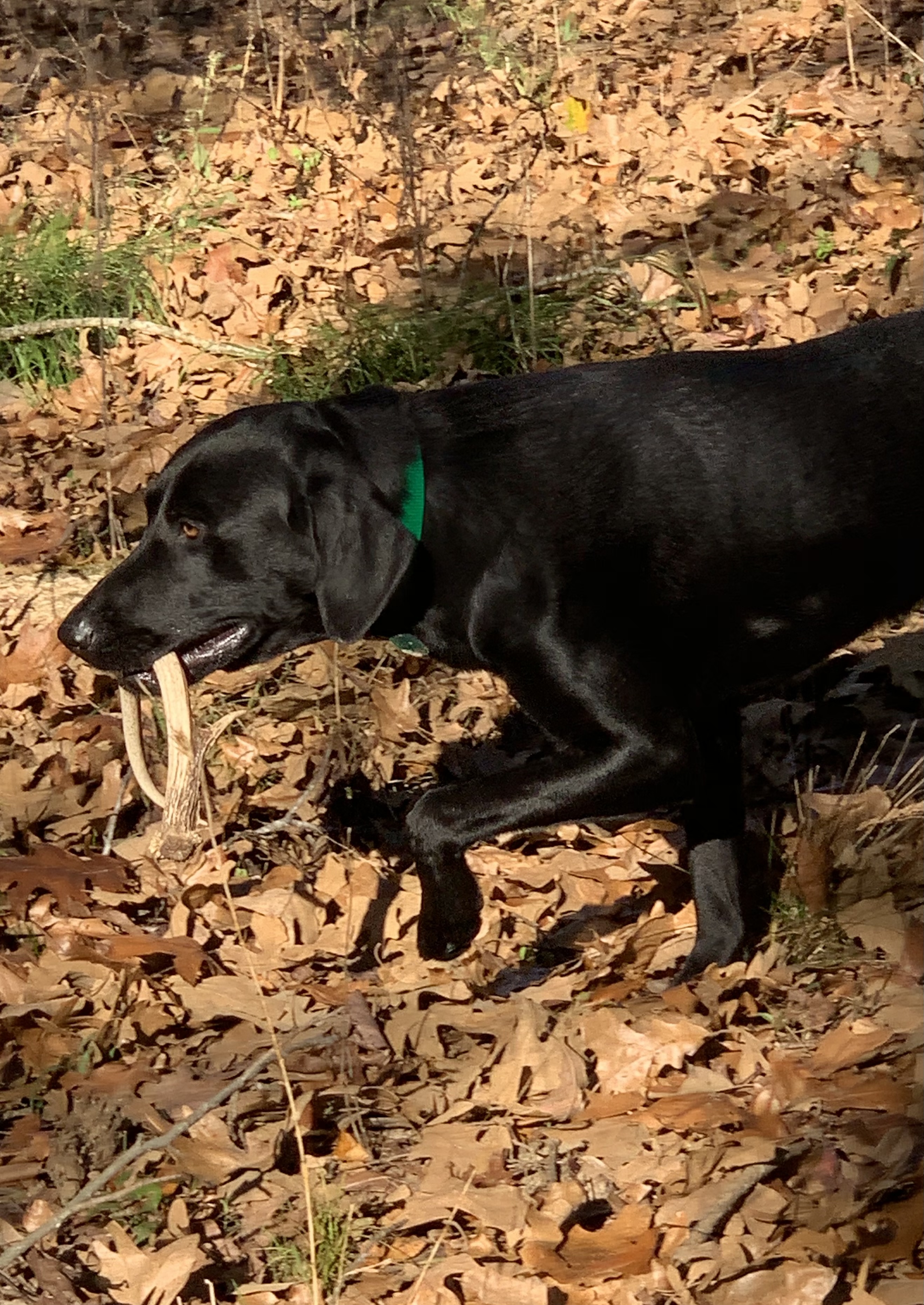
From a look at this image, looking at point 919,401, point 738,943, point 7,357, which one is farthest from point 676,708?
point 7,357

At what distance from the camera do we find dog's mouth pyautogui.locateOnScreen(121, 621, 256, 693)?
14.1ft

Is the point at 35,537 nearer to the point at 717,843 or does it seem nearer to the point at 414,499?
the point at 414,499

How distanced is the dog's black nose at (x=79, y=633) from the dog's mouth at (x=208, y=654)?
0.49 ft

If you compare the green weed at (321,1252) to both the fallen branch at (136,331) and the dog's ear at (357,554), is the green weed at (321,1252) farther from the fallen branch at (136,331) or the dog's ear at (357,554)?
the fallen branch at (136,331)

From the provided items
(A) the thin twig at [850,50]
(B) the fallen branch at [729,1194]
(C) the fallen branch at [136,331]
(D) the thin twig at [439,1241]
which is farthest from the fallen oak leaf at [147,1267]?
(A) the thin twig at [850,50]

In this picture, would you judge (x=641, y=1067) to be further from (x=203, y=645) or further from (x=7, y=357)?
(x=7, y=357)

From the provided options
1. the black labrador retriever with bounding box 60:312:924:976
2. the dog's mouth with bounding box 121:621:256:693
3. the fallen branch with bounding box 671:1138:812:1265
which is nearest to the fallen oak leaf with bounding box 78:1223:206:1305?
the fallen branch with bounding box 671:1138:812:1265

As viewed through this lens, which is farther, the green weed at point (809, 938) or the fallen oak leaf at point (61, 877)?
the fallen oak leaf at point (61, 877)

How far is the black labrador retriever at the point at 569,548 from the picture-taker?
13.1 ft

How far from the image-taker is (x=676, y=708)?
13.3 feet

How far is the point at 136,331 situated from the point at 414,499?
3.85m

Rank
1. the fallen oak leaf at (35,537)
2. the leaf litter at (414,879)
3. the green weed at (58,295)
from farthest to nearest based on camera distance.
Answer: the green weed at (58,295) < the fallen oak leaf at (35,537) < the leaf litter at (414,879)

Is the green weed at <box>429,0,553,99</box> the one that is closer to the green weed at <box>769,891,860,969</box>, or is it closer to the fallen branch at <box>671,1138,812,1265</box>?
the green weed at <box>769,891,860,969</box>

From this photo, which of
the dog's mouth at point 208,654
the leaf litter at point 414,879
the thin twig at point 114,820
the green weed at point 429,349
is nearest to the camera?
the leaf litter at point 414,879
